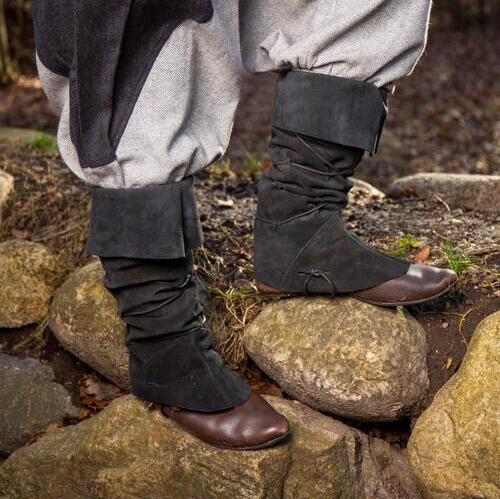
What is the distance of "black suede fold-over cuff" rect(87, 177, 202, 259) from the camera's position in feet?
A: 6.86

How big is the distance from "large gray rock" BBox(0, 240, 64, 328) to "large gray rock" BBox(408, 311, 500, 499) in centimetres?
145

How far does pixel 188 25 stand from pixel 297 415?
1.16 meters

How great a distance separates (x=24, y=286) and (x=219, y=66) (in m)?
1.26

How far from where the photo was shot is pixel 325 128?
2164mm

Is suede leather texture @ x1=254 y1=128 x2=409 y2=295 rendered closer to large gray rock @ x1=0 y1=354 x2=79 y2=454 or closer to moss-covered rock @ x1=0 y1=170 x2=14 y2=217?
large gray rock @ x1=0 y1=354 x2=79 y2=454

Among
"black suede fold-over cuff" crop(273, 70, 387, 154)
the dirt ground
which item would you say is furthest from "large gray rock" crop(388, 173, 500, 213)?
"black suede fold-over cuff" crop(273, 70, 387, 154)

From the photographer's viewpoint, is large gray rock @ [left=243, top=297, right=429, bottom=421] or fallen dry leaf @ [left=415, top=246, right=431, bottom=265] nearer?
large gray rock @ [left=243, top=297, right=429, bottom=421]

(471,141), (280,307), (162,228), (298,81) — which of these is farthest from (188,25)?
(471,141)

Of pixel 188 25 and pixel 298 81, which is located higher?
pixel 188 25

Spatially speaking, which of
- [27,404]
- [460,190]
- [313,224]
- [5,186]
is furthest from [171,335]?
[460,190]

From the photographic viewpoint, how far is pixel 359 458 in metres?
2.36

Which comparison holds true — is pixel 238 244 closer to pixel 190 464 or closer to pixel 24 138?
pixel 190 464

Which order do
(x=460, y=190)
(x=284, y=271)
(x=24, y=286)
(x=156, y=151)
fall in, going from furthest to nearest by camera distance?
1. (x=460, y=190)
2. (x=24, y=286)
3. (x=284, y=271)
4. (x=156, y=151)

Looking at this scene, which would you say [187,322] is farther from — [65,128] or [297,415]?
[65,128]
